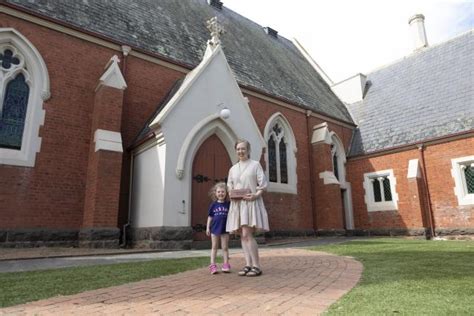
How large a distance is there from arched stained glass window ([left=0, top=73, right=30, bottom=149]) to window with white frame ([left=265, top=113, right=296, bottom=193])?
31.5ft

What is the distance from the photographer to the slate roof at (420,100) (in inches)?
648

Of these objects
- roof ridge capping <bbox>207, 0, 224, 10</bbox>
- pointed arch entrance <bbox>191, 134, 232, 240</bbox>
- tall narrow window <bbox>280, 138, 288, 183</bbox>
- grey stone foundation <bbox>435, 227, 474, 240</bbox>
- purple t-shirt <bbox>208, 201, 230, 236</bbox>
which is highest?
roof ridge capping <bbox>207, 0, 224, 10</bbox>

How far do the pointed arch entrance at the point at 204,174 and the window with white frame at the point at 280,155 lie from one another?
448 cm

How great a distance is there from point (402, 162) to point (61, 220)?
1554cm

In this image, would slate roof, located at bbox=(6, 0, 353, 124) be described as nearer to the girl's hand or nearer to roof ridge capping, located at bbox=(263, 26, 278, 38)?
roof ridge capping, located at bbox=(263, 26, 278, 38)

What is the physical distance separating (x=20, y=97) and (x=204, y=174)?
18.8ft

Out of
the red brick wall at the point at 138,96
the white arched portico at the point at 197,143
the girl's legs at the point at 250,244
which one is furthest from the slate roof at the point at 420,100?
the girl's legs at the point at 250,244

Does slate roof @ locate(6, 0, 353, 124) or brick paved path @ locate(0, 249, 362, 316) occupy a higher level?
slate roof @ locate(6, 0, 353, 124)

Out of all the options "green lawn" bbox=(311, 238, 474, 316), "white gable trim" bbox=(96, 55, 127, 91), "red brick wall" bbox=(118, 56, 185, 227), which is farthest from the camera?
"red brick wall" bbox=(118, 56, 185, 227)

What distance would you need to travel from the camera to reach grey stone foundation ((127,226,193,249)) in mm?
9172

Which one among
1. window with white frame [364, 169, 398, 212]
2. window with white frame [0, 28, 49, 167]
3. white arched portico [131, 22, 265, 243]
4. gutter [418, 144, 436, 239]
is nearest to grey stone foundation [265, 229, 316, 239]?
window with white frame [364, 169, 398, 212]

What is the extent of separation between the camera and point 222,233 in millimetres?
5418

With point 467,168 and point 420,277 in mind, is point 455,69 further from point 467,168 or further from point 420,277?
point 420,277

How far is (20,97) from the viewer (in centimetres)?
968
